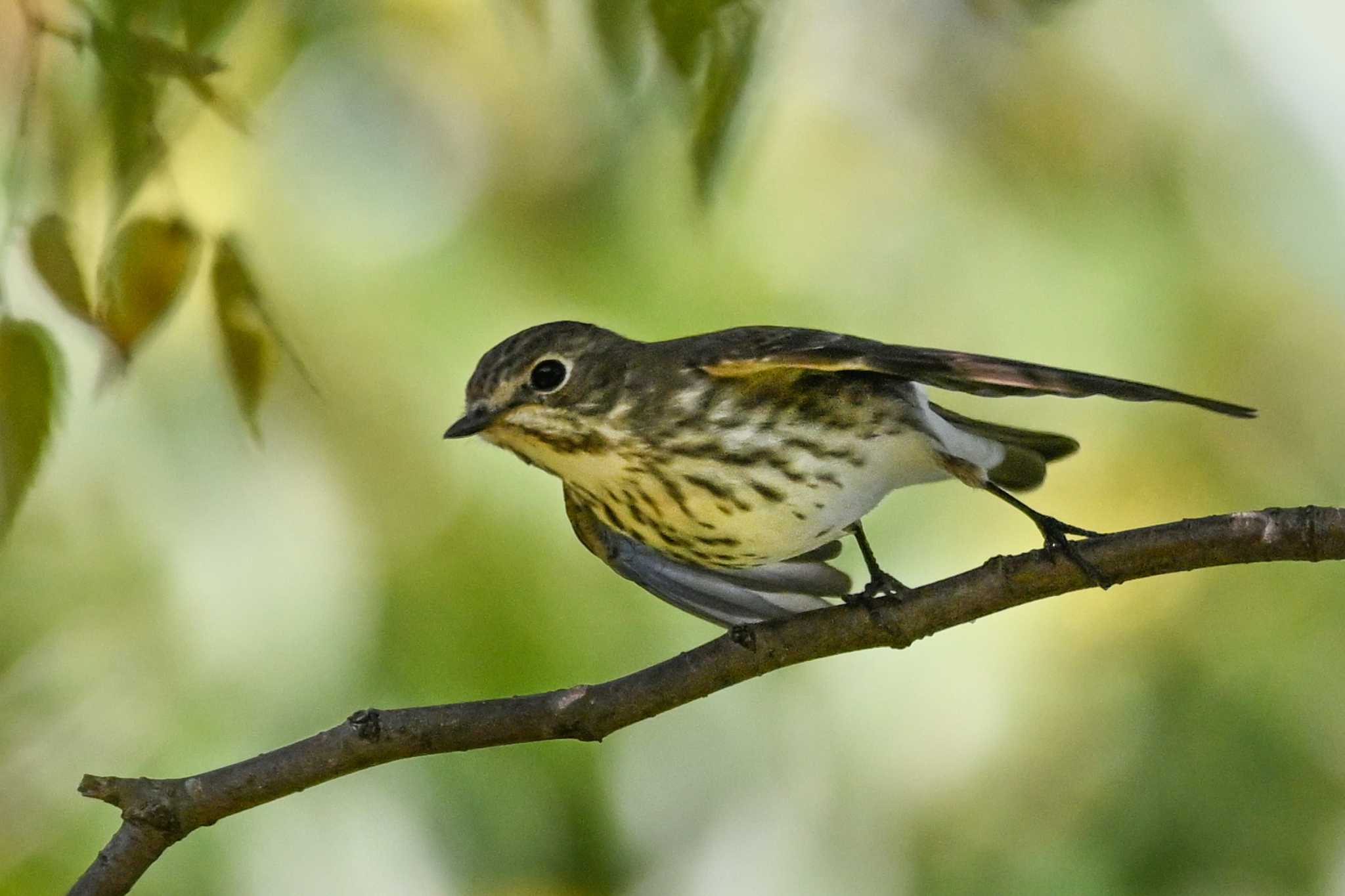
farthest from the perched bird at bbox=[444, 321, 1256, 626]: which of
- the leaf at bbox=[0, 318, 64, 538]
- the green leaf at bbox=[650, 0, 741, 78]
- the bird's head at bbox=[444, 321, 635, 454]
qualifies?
the leaf at bbox=[0, 318, 64, 538]

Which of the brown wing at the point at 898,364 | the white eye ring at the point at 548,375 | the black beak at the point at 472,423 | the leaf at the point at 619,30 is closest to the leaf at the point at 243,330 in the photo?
the leaf at the point at 619,30

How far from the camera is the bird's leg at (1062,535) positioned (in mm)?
3182

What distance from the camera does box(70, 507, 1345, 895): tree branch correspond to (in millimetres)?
3059

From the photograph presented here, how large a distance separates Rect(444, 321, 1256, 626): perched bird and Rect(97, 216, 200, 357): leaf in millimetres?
1167

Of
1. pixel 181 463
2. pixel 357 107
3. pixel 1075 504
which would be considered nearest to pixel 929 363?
pixel 1075 504

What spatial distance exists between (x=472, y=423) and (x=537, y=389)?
0.23 meters

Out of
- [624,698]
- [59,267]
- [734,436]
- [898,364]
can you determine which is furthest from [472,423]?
[59,267]

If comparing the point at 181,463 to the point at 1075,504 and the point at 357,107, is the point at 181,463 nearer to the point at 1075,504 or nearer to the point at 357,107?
the point at 357,107

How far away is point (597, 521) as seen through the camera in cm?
445

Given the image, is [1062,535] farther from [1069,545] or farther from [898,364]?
[898,364]

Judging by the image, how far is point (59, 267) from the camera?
2.62 metres

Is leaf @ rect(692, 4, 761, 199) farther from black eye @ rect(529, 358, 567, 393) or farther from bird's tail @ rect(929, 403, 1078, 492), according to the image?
bird's tail @ rect(929, 403, 1078, 492)

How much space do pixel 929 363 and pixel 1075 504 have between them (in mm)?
2384

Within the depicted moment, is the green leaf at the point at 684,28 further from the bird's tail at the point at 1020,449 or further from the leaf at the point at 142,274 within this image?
the bird's tail at the point at 1020,449
